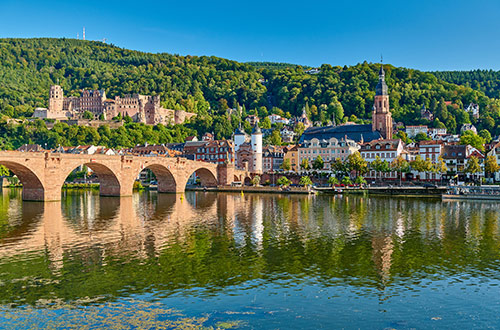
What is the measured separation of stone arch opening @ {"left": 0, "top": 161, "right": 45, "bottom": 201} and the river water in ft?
37.4

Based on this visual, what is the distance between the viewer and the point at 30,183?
53.7 meters

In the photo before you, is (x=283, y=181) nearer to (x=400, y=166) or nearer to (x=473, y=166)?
(x=400, y=166)

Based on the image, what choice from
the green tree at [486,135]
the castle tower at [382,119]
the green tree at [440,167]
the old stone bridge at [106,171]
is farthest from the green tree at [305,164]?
the green tree at [486,135]

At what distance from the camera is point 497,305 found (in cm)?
1762

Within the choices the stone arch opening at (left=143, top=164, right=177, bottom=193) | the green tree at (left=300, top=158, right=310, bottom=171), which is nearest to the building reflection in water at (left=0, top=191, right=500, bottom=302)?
the stone arch opening at (left=143, top=164, right=177, bottom=193)

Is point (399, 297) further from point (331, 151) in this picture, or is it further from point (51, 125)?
point (51, 125)

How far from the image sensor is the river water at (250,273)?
649 inches

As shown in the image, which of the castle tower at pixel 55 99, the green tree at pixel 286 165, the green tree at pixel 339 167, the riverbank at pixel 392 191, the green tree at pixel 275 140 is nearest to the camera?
the riverbank at pixel 392 191

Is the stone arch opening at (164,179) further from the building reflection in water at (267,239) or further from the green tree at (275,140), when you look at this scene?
the green tree at (275,140)

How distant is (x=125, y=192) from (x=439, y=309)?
2011 inches

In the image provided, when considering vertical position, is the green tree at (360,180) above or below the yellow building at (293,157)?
below

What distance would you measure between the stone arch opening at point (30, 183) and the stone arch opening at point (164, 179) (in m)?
19.9

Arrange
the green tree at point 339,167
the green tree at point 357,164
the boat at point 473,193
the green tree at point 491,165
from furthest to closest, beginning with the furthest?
the green tree at point 339,167, the green tree at point 357,164, the green tree at point 491,165, the boat at point 473,193

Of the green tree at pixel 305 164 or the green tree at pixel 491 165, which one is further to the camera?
the green tree at pixel 305 164
